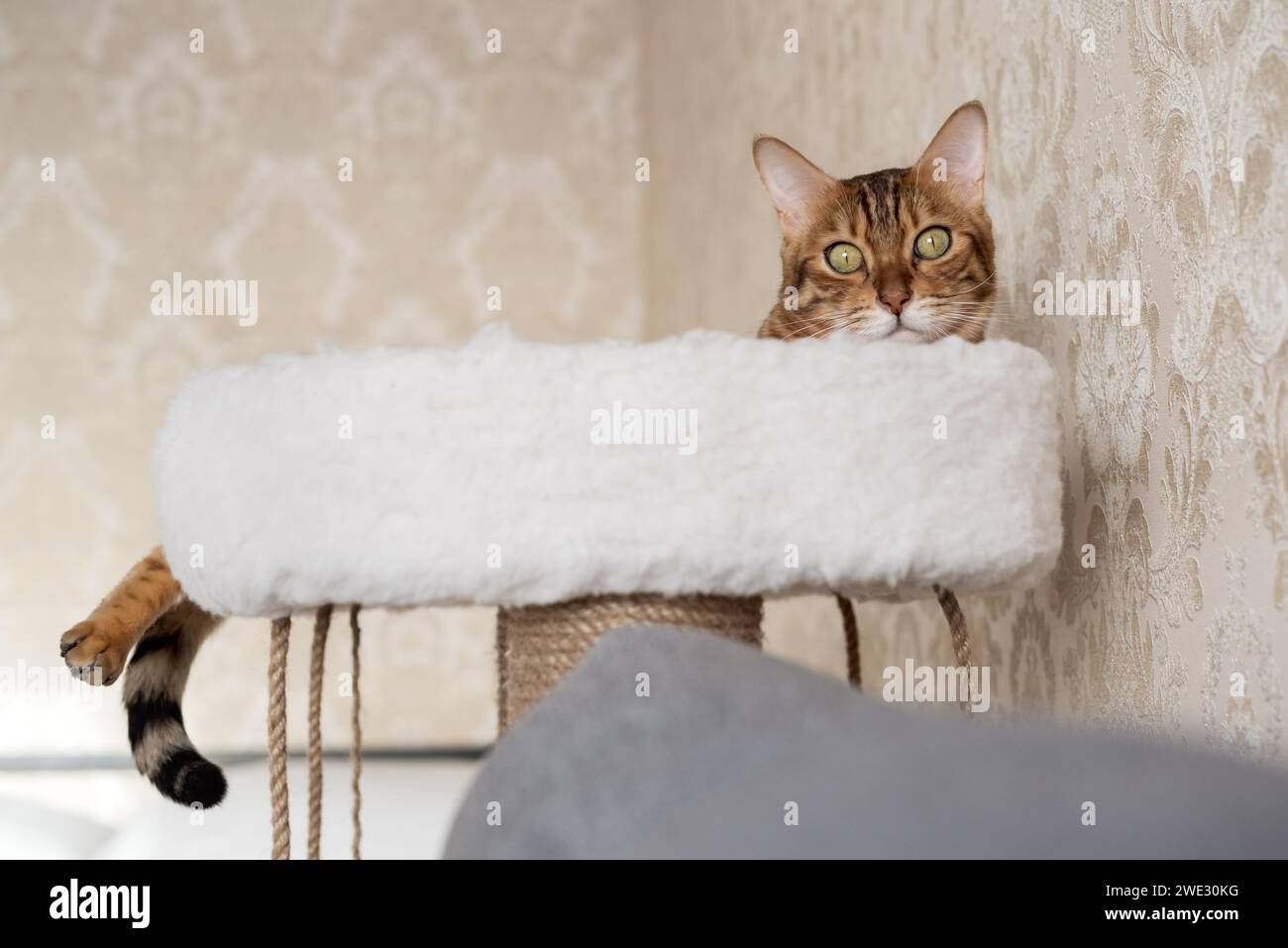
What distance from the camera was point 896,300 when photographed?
85 cm

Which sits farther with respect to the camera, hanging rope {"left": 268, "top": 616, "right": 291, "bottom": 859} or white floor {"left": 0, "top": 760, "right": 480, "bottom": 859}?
white floor {"left": 0, "top": 760, "right": 480, "bottom": 859}

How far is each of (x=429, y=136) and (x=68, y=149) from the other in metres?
0.92

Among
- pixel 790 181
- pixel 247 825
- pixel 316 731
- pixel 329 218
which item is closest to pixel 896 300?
pixel 790 181

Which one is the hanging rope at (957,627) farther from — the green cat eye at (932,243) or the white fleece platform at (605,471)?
the green cat eye at (932,243)

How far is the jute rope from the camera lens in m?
0.71

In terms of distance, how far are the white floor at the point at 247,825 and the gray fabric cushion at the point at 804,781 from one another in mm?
865

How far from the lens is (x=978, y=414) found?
69cm

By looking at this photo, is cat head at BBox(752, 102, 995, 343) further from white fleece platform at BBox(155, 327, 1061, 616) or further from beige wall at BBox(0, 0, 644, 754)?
beige wall at BBox(0, 0, 644, 754)

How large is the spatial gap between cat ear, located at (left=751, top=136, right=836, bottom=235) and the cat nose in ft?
0.42

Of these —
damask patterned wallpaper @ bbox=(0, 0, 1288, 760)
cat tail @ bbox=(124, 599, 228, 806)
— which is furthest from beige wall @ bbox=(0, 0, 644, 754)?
cat tail @ bbox=(124, 599, 228, 806)

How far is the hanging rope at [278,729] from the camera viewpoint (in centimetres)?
74

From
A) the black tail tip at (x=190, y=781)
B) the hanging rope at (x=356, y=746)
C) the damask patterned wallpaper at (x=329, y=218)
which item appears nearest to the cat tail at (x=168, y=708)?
the black tail tip at (x=190, y=781)
